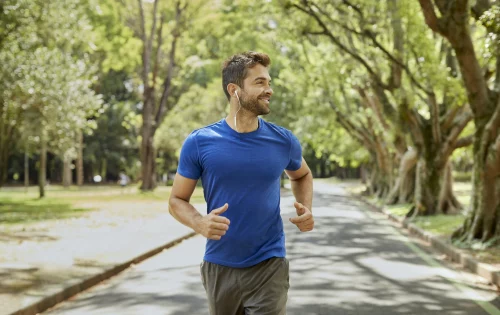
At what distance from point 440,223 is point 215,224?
17.5m

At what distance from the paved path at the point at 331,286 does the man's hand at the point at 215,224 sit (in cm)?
482

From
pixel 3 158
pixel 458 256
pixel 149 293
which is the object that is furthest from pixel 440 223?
pixel 3 158

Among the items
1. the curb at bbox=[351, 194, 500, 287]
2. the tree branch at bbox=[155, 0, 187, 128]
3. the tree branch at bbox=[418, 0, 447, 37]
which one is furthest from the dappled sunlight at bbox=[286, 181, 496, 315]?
the tree branch at bbox=[155, 0, 187, 128]

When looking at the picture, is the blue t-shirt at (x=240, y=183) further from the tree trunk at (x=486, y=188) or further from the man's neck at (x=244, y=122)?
the tree trunk at (x=486, y=188)

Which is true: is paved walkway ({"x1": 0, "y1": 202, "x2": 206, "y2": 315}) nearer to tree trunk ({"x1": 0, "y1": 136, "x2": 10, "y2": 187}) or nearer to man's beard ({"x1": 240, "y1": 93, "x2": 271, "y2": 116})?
man's beard ({"x1": 240, "y1": 93, "x2": 271, "y2": 116})

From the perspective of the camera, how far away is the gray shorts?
3.62 metres

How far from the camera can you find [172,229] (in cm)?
1873

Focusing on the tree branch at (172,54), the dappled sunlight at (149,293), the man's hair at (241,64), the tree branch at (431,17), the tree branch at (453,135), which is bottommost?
the dappled sunlight at (149,293)

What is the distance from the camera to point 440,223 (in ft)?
65.6

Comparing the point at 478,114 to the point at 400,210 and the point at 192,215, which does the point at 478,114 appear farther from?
the point at 400,210

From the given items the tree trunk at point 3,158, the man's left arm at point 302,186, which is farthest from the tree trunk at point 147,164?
the man's left arm at point 302,186

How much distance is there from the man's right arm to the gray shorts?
0.29m

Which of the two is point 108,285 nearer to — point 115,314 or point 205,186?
point 115,314

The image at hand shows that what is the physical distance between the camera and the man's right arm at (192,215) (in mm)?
3316
